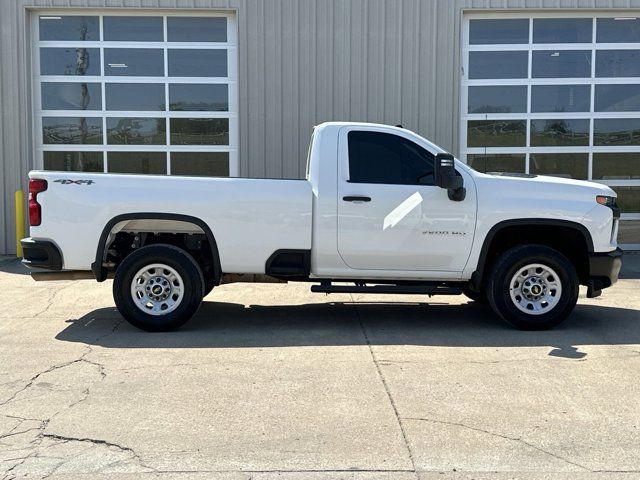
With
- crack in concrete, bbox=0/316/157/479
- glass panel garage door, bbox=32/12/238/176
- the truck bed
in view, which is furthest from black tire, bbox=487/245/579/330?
glass panel garage door, bbox=32/12/238/176

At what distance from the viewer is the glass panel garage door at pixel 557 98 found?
12.6 metres

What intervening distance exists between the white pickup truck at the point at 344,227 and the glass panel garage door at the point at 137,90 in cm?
602

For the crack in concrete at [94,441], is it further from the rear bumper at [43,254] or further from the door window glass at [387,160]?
the door window glass at [387,160]

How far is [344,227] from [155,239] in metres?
1.96

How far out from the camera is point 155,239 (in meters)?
6.96

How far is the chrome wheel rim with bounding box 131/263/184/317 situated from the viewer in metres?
6.65

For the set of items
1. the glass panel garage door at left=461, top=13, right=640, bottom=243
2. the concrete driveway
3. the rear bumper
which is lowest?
the concrete driveway

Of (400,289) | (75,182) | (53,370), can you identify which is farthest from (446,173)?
(53,370)

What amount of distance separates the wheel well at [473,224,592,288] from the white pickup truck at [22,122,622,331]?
0.03 meters

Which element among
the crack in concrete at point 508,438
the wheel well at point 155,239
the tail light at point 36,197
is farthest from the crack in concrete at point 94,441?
the tail light at point 36,197

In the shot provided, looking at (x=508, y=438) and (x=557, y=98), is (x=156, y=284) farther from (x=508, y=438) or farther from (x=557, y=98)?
(x=557, y=98)

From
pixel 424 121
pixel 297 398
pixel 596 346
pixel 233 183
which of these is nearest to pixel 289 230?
pixel 233 183

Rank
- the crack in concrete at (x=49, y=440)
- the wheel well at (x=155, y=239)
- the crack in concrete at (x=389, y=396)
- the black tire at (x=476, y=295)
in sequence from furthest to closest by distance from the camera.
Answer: the black tire at (x=476, y=295), the wheel well at (x=155, y=239), the crack in concrete at (x=389, y=396), the crack in concrete at (x=49, y=440)

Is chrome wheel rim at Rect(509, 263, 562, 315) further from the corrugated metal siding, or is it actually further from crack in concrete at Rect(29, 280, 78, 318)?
the corrugated metal siding
